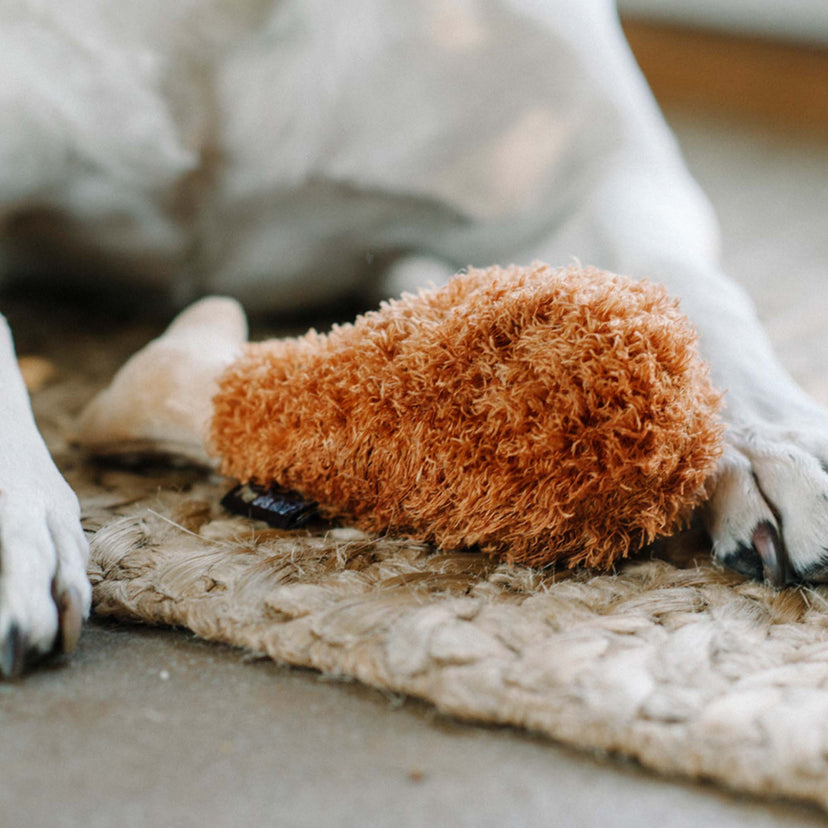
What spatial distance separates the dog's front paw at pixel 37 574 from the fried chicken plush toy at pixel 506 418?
126 millimetres

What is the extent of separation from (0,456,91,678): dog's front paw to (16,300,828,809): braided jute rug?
45 millimetres

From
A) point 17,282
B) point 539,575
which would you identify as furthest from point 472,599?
point 17,282

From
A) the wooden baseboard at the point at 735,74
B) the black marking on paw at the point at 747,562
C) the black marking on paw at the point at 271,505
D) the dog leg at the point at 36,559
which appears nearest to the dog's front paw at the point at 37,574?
the dog leg at the point at 36,559

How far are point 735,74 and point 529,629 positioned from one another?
8.19ft

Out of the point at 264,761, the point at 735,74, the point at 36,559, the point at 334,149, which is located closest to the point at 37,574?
the point at 36,559

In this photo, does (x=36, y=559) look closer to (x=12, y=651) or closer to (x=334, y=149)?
(x=12, y=651)

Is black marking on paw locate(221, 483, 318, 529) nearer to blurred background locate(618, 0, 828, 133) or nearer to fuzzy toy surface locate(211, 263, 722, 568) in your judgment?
fuzzy toy surface locate(211, 263, 722, 568)

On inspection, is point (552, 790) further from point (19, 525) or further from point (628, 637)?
point (19, 525)

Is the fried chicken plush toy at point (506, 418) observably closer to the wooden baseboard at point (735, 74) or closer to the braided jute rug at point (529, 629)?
the braided jute rug at point (529, 629)

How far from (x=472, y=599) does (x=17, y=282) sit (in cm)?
67

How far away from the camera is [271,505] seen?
0.56 meters

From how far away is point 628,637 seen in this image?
448mm

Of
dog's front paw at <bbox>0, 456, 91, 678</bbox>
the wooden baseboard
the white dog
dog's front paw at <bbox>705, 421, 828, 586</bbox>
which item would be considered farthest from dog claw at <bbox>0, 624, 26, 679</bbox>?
the wooden baseboard

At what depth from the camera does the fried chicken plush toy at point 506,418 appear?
1.49ft
